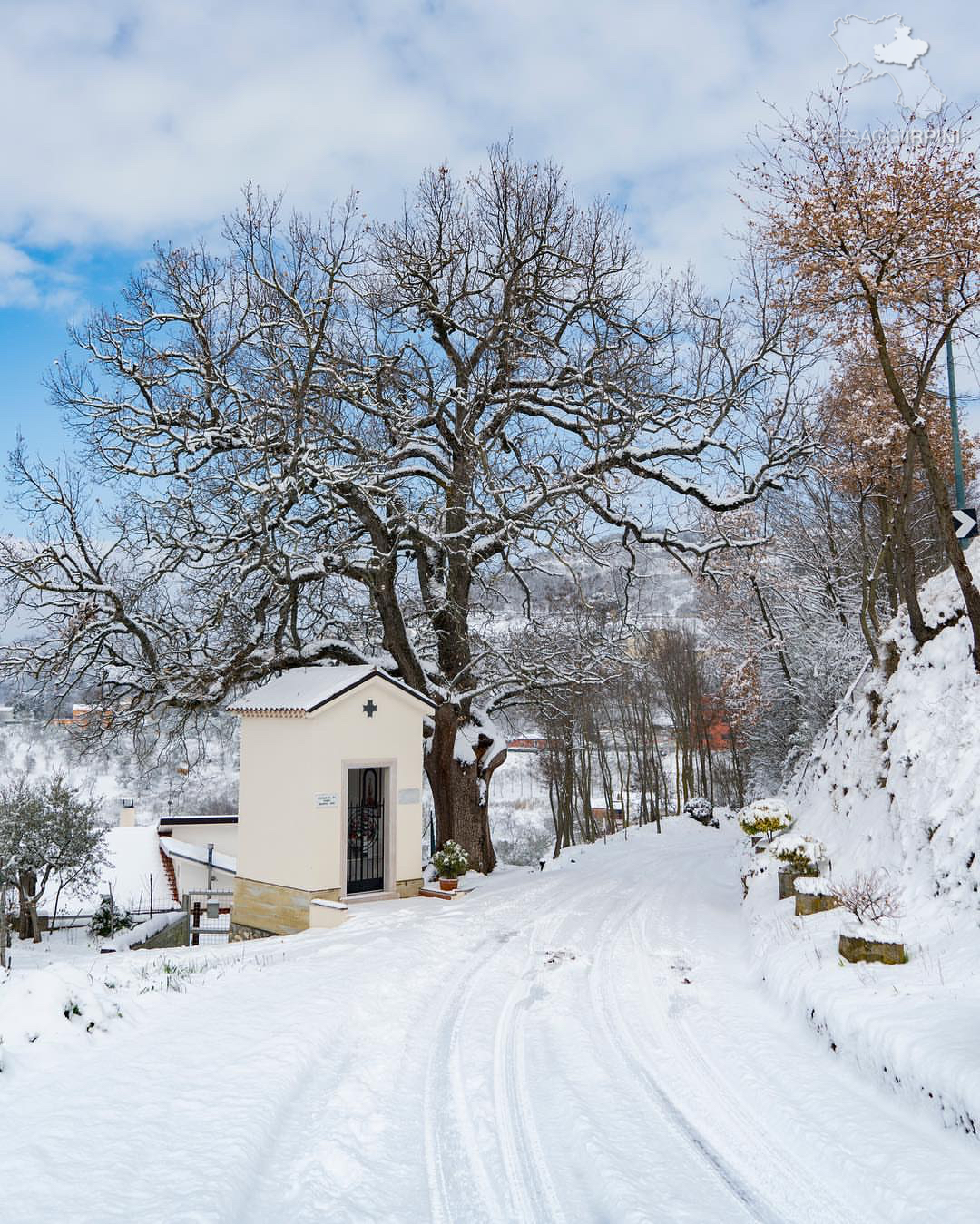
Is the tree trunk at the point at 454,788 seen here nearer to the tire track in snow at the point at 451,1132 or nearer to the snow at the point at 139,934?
the snow at the point at 139,934

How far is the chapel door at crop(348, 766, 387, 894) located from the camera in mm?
14750

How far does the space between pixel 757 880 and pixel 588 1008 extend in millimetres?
5601

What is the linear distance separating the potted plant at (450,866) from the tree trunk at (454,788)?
2.06 meters

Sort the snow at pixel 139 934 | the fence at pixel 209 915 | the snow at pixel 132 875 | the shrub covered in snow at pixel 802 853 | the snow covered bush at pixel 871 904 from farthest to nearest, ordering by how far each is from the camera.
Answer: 1. the snow at pixel 132 875
2. the fence at pixel 209 915
3. the snow at pixel 139 934
4. the shrub covered in snow at pixel 802 853
5. the snow covered bush at pixel 871 904

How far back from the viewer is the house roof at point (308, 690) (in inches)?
511

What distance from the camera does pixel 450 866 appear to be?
46.4 feet

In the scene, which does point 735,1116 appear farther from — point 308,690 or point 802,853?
point 308,690

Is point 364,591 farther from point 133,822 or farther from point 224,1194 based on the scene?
point 133,822

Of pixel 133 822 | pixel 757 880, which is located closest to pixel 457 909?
pixel 757 880

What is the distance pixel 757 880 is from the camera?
472 inches

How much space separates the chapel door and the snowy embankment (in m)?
6.38

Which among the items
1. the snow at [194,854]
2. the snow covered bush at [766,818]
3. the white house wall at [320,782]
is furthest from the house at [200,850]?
the snow covered bush at [766,818]

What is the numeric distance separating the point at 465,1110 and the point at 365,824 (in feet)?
32.7

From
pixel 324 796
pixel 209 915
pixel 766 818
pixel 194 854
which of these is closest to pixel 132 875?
pixel 194 854
